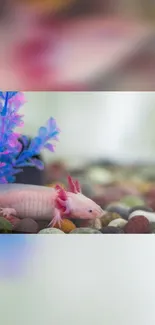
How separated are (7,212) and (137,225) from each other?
1.13 ft

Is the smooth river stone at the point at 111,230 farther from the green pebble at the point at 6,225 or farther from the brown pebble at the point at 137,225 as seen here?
the green pebble at the point at 6,225

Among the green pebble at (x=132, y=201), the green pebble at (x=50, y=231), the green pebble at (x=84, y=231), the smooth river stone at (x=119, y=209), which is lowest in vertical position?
the green pebble at (x=50, y=231)

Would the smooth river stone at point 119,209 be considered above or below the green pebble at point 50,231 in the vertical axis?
above

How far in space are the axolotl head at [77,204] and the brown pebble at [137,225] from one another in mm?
78

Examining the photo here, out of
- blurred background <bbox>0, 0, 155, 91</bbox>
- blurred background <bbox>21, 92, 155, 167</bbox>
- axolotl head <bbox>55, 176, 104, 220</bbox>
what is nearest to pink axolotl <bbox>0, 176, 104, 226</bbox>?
axolotl head <bbox>55, 176, 104, 220</bbox>

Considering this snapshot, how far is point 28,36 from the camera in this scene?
3.66ft

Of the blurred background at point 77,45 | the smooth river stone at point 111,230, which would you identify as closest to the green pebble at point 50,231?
the smooth river stone at point 111,230

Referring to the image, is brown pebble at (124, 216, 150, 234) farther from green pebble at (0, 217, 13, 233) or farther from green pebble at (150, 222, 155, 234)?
green pebble at (0, 217, 13, 233)

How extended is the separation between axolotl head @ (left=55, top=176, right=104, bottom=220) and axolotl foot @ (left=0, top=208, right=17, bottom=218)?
0.12 meters

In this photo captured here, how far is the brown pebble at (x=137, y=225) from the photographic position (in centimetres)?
111

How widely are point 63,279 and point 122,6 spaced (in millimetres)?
732

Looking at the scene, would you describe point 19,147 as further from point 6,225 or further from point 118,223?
point 118,223

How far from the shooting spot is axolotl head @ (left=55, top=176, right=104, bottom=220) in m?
1.11

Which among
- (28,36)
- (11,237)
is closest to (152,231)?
(11,237)
